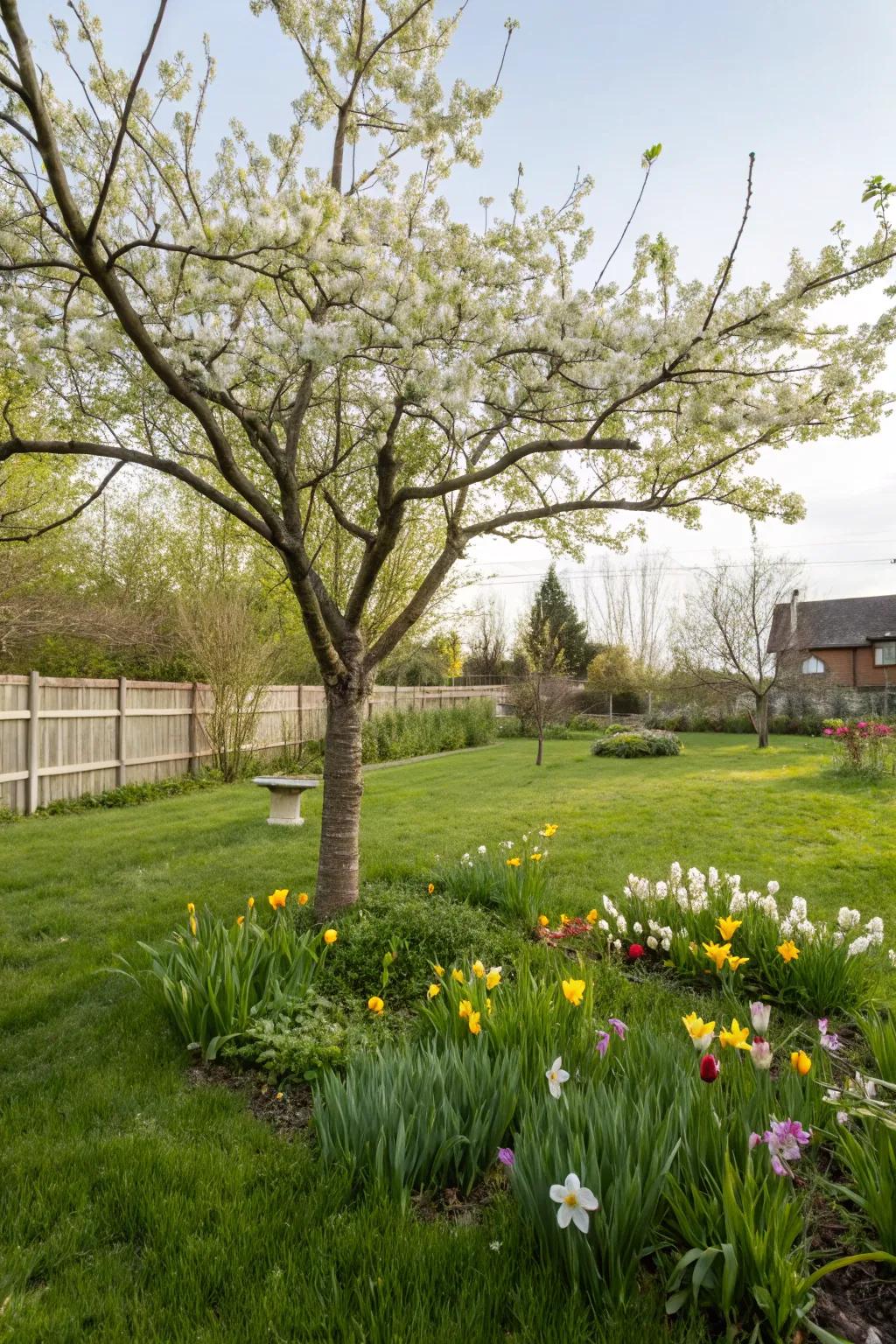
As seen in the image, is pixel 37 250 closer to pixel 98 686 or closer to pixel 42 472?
pixel 98 686

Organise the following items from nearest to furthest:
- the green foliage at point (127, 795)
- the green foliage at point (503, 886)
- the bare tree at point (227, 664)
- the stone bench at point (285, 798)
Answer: the green foliage at point (503, 886) → the stone bench at point (285, 798) → the green foliage at point (127, 795) → the bare tree at point (227, 664)

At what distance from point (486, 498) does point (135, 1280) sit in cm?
526

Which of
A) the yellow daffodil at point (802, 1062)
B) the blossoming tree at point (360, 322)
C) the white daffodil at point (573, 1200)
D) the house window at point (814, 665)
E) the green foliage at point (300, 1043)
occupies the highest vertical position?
the blossoming tree at point (360, 322)

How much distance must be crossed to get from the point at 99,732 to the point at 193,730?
206 centimetres

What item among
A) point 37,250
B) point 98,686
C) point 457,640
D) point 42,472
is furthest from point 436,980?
point 457,640

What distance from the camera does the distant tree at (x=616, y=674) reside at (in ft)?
85.4

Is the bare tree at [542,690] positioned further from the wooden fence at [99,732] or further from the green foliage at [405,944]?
the green foliage at [405,944]

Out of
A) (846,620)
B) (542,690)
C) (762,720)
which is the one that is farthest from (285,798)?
(846,620)

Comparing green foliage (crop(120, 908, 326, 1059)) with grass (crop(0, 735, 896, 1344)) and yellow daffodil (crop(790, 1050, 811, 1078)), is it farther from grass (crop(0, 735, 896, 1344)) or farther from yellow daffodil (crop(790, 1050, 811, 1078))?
yellow daffodil (crop(790, 1050, 811, 1078))

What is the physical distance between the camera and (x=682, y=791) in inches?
394

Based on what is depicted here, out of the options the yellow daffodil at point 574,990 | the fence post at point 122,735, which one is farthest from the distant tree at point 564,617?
the yellow daffodil at point 574,990

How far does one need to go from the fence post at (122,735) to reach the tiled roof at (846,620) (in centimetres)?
2359

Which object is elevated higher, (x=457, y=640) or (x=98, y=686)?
(x=457, y=640)

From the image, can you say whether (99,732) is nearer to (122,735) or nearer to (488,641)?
(122,735)
